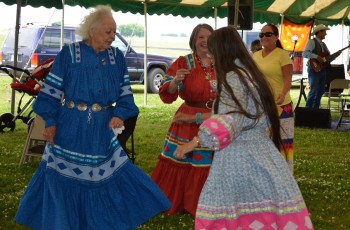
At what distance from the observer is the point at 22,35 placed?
18422mm

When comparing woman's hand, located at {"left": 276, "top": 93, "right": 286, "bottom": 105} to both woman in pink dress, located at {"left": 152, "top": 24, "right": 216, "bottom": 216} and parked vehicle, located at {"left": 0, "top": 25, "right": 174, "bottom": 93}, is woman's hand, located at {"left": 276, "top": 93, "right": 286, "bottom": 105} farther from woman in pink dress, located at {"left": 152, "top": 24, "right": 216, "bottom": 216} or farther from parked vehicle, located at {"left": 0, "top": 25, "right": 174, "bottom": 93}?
parked vehicle, located at {"left": 0, "top": 25, "right": 174, "bottom": 93}

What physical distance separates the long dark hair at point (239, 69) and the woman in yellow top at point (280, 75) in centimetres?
271

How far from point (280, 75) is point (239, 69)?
119 inches

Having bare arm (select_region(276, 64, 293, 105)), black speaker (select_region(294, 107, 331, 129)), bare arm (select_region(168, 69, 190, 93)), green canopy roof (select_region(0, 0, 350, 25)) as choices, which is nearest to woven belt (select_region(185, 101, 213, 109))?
bare arm (select_region(168, 69, 190, 93))

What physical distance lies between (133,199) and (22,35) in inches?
584

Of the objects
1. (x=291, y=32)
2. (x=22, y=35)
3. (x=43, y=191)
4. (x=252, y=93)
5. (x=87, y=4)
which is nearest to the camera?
(x=252, y=93)

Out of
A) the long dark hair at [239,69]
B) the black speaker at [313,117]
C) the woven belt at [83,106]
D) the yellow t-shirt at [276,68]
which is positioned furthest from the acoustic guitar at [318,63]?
the long dark hair at [239,69]

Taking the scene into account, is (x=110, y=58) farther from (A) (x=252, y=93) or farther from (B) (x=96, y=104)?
(A) (x=252, y=93)

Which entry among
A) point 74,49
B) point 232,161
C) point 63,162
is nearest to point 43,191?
point 63,162

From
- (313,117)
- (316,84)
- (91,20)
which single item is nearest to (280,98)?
(91,20)

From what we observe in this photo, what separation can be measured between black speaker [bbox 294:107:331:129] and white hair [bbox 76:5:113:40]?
830 centimetres

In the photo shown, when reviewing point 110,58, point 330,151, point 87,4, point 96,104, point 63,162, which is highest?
point 87,4

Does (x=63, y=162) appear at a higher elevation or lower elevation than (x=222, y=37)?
lower

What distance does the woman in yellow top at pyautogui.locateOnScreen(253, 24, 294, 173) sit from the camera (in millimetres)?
6203
